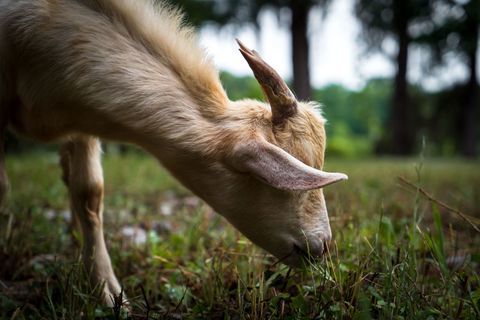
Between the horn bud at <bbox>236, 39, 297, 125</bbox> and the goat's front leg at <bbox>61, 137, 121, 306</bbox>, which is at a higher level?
the horn bud at <bbox>236, 39, 297, 125</bbox>

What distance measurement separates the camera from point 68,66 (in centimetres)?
244

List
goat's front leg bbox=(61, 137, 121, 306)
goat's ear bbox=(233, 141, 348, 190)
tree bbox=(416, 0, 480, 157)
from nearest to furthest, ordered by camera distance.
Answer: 1. goat's ear bbox=(233, 141, 348, 190)
2. goat's front leg bbox=(61, 137, 121, 306)
3. tree bbox=(416, 0, 480, 157)

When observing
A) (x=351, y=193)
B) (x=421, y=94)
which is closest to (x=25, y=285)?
(x=351, y=193)

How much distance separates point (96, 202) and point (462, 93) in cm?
2459

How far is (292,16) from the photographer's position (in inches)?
533

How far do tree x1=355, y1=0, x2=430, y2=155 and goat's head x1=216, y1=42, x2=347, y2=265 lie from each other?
13555 mm

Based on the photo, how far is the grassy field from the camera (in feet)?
6.69

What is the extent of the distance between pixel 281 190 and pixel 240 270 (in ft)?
2.34

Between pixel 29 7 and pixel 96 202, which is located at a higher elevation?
pixel 29 7

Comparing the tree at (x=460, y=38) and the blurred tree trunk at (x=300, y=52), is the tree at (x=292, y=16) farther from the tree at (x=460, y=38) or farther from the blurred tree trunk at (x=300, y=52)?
the tree at (x=460, y=38)

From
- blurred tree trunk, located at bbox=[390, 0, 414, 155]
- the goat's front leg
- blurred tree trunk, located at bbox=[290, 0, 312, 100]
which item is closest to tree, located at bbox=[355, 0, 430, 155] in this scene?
blurred tree trunk, located at bbox=[390, 0, 414, 155]

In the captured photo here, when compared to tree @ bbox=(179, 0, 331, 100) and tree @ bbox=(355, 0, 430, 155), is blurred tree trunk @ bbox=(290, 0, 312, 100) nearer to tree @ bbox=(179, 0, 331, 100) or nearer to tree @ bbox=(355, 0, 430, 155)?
tree @ bbox=(179, 0, 331, 100)

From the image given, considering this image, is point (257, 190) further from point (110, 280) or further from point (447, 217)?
point (447, 217)

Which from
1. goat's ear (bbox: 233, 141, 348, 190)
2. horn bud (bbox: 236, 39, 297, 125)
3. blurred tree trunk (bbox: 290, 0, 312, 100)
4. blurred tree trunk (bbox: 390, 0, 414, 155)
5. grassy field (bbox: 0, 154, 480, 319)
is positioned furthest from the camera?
blurred tree trunk (bbox: 390, 0, 414, 155)
